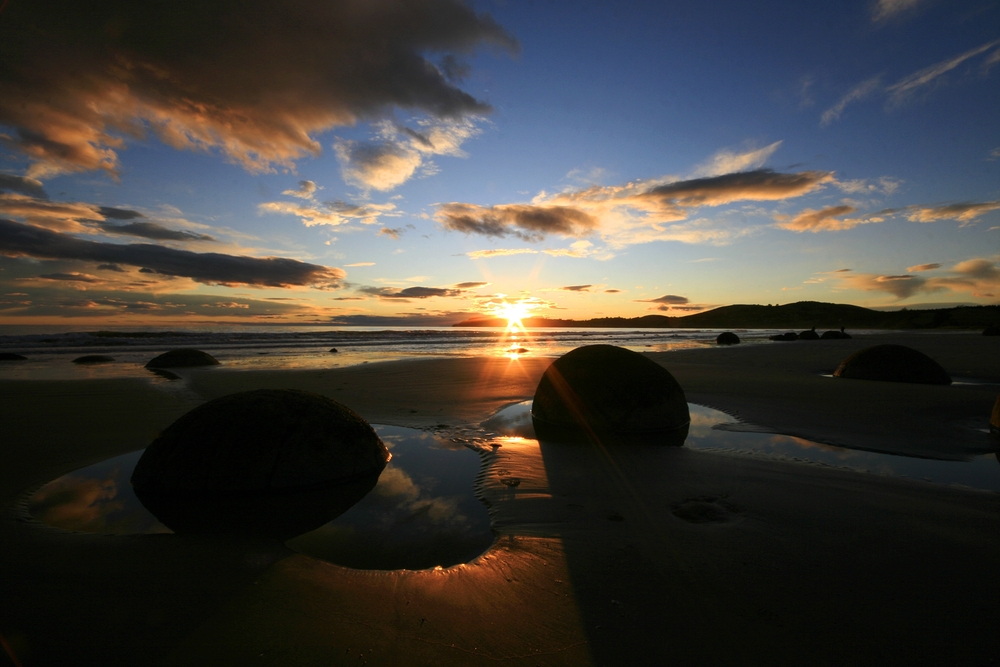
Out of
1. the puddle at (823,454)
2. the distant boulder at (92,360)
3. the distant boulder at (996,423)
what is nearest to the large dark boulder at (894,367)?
the distant boulder at (996,423)

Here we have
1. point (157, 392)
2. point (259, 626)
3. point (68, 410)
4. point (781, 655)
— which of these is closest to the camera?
point (781, 655)

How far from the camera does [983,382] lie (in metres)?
10.5

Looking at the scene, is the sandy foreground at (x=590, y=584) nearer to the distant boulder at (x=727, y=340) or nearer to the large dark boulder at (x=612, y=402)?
the large dark boulder at (x=612, y=402)

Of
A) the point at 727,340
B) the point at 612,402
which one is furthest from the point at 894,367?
the point at 727,340

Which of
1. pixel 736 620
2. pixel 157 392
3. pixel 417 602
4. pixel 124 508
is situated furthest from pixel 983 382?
pixel 157 392

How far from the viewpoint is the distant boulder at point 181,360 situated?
15.2 metres

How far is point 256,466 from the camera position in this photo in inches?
156

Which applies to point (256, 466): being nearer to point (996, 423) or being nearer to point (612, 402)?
point (612, 402)

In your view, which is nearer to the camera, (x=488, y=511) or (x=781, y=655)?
(x=781, y=655)

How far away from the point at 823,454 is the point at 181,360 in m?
18.1

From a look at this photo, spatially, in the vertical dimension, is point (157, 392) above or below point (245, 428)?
below

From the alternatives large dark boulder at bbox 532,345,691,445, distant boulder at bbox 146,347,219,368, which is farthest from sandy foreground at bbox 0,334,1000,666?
distant boulder at bbox 146,347,219,368

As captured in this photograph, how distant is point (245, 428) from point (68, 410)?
5996 millimetres

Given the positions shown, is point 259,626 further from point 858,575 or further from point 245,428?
point 858,575
